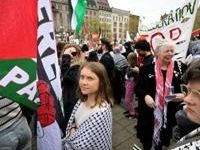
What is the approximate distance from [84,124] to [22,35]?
805 mm

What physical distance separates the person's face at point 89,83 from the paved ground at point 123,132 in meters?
2.27

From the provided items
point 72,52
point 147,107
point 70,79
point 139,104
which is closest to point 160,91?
point 147,107

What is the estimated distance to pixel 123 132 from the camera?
4930 millimetres

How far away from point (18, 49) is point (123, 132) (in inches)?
143

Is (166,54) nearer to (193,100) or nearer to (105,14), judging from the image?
(193,100)

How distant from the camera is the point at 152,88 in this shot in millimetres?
3297

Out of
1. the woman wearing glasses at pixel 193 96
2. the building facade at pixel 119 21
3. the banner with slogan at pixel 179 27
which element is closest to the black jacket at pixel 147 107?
the banner with slogan at pixel 179 27

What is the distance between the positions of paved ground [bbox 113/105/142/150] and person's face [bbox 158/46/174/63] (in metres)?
1.68

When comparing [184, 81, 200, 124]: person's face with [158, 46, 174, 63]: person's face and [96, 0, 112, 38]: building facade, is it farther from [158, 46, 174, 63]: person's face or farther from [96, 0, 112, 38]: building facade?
[96, 0, 112, 38]: building facade

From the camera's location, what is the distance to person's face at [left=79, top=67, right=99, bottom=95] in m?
2.21

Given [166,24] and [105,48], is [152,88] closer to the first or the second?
[166,24]

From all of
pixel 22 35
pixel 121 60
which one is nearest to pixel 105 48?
pixel 121 60

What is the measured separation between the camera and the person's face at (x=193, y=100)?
4.60 ft

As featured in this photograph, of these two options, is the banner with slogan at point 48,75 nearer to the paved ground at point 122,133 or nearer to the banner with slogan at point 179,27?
the banner with slogan at point 179,27
